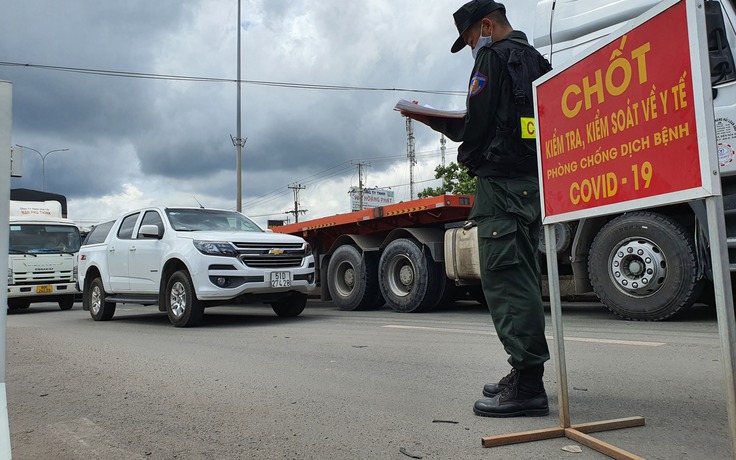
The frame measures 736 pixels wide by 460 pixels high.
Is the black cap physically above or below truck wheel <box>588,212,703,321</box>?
above

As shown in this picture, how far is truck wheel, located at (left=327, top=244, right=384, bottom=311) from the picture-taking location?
937 cm

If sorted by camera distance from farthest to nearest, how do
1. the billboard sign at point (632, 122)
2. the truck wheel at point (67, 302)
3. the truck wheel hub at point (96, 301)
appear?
the truck wheel at point (67, 302)
the truck wheel hub at point (96, 301)
the billboard sign at point (632, 122)

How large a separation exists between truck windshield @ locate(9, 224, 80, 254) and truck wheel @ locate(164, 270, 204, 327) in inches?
304

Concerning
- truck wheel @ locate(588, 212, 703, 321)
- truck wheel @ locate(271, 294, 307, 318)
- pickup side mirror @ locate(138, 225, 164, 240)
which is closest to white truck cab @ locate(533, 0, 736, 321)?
truck wheel @ locate(588, 212, 703, 321)

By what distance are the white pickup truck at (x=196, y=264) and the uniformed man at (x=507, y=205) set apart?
4982 millimetres

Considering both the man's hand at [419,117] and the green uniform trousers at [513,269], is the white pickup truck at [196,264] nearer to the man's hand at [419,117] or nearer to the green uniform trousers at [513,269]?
the man's hand at [419,117]

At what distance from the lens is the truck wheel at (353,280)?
30.7 ft

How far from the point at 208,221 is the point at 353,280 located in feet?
8.57

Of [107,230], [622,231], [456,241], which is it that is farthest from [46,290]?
[622,231]

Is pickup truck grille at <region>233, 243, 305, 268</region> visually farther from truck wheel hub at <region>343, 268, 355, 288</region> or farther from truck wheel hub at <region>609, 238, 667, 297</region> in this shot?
truck wheel hub at <region>609, 238, 667, 297</region>

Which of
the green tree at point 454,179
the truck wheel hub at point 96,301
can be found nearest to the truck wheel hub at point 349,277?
the truck wheel hub at point 96,301

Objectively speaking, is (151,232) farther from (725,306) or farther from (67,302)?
(67,302)

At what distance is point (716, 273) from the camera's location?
174cm

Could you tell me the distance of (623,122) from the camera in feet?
7.16
